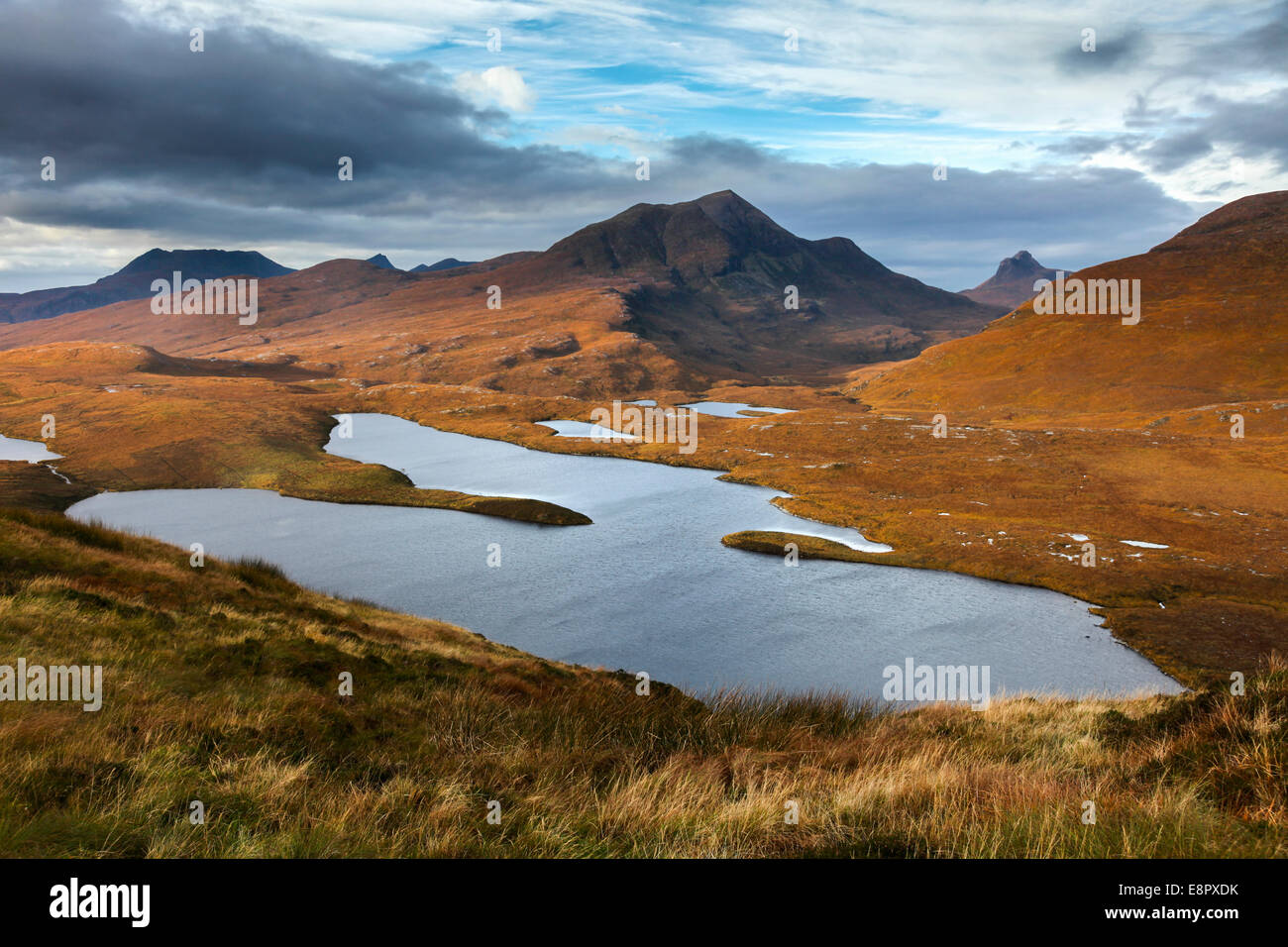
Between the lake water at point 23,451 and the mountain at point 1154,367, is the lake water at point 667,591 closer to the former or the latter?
the lake water at point 23,451

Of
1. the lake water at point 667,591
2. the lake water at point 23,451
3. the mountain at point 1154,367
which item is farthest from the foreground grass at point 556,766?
the mountain at point 1154,367

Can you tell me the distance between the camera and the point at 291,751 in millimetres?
10898

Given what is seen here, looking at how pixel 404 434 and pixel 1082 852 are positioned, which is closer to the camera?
pixel 1082 852

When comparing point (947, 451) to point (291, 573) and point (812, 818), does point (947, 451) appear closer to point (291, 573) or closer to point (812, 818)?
point (291, 573)

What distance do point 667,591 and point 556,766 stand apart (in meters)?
50.2

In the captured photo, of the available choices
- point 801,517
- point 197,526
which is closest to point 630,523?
point 801,517

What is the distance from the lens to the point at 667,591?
60312mm

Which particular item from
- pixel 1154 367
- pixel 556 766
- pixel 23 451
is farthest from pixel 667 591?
pixel 1154 367

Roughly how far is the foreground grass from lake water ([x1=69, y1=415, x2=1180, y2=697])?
11993mm

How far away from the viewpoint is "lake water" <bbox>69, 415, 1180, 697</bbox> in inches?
1826

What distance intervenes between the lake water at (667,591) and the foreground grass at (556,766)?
1199 centimetres

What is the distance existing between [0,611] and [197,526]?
71676 millimetres
